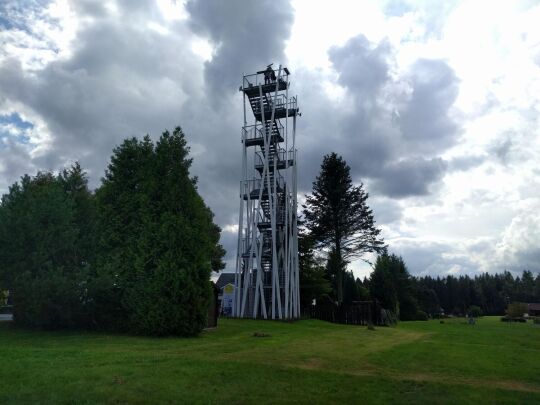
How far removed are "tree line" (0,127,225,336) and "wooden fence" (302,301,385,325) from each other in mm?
20710

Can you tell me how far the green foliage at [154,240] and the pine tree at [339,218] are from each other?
27289 mm

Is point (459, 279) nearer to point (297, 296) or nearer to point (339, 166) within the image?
point (339, 166)

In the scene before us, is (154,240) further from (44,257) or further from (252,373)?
(252,373)

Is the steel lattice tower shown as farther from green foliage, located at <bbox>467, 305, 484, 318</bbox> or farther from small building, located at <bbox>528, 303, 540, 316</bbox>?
small building, located at <bbox>528, 303, 540, 316</bbox>

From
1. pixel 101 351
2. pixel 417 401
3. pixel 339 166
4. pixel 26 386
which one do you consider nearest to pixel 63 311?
pixel 101 351

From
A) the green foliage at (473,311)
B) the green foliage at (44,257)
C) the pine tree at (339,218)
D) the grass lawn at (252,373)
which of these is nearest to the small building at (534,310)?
the green foliage at (473,311)

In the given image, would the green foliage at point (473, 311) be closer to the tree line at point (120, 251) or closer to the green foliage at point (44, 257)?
the tree line at point (120, 251)

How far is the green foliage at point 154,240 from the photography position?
20859 millimetres

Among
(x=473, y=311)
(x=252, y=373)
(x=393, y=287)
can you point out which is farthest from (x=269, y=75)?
(x=473, y=311)

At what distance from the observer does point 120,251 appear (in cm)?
2233

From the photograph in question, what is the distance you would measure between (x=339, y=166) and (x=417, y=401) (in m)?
42.8

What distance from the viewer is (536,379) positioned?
1212 cm

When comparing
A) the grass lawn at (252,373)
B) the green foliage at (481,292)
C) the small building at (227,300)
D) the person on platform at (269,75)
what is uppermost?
the person on platform at (269,75)

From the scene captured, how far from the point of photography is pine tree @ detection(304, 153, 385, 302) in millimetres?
49281
